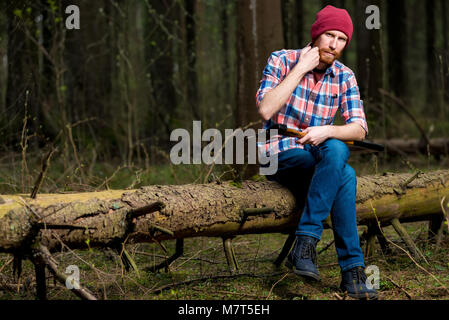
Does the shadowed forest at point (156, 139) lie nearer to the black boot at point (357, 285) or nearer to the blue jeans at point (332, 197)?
the black boot at point (357, 285)

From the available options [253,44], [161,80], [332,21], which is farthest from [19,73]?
[332,21]

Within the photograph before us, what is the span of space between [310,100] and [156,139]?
15.8 feet

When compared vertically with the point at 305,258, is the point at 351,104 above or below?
above

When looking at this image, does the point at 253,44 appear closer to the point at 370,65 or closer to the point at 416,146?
the point at 370,65

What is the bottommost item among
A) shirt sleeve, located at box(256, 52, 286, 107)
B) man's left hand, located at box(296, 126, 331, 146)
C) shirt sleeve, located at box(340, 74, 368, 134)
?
man's left hand, located at box(296, 126, 331, 146)

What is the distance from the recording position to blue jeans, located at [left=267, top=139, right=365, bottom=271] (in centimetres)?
323

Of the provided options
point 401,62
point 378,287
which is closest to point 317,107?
point 378,287

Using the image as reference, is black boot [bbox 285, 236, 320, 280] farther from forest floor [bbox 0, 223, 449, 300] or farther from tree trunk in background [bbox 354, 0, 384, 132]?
tree trunk in background [bbox 354, 0, 384, 132]

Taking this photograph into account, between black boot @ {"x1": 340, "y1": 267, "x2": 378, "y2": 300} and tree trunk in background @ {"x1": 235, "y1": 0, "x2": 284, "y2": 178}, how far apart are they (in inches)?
92.5

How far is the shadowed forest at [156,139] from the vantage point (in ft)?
11.4

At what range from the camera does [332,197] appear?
3.25 m

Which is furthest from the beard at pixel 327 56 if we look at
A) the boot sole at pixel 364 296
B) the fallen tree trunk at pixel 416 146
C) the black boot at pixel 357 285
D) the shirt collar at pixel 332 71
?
the fallen tree trunk at pixel 416 146

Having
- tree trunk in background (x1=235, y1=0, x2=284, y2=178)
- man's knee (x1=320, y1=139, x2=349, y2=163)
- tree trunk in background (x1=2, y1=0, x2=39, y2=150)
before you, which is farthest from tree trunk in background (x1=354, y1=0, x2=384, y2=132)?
tree trunk in background (x1=2, y1=0, x2=39, y2=150)
